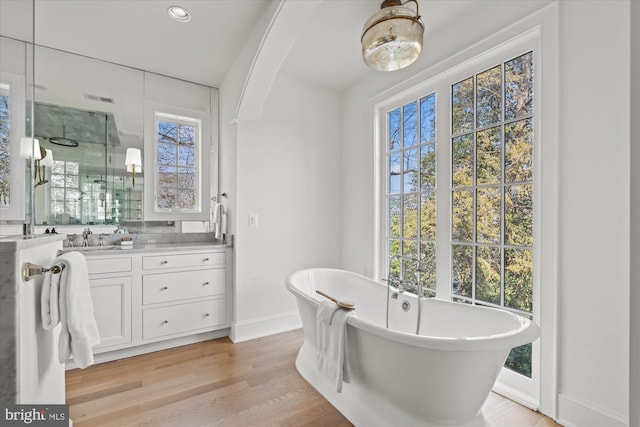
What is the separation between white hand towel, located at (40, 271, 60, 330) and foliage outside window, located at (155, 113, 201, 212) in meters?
1.91

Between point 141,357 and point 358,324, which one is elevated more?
point 358,324

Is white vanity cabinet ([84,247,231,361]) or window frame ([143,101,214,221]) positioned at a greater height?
window frame ([143,101,214,221])

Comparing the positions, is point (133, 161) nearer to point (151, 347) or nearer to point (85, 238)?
point (85, 238)

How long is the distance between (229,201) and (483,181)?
7.19 ft

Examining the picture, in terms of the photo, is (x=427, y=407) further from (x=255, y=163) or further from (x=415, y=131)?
(x=255, y=163)

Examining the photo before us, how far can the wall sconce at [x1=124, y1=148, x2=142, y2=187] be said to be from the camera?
280 centimetres

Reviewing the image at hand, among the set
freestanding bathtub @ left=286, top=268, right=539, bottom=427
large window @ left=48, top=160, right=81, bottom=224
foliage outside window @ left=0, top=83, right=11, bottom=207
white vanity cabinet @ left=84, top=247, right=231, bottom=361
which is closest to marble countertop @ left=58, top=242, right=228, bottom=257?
white vanity cabinet @ left=84, top=247, right=231, bottom=361

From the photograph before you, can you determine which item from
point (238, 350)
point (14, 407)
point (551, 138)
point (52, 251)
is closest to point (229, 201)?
point (238, 350)

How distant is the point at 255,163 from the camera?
2.87m

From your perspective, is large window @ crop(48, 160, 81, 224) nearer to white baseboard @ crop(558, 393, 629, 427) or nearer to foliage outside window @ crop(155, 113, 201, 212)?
foliage outside window @ crop(155, 113, 201, 212)

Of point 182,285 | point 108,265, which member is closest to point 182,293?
point 182,285

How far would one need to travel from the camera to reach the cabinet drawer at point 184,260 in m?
2.51

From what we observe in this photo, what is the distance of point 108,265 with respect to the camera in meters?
2.34

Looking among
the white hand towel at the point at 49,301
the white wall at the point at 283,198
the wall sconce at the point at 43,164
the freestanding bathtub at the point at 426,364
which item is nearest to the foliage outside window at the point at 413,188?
the freestanding bathtub at the point at 426,364
